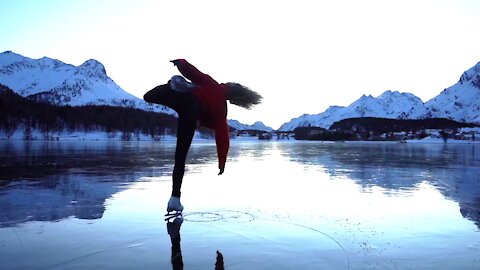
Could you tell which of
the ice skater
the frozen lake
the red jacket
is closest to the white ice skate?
the ice skater

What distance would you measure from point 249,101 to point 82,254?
2760 millimetres

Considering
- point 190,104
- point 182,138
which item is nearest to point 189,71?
point 190,104

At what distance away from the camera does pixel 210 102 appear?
465cm

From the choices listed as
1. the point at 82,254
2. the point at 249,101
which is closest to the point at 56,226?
the point at 82,254

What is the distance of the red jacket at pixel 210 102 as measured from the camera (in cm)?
456

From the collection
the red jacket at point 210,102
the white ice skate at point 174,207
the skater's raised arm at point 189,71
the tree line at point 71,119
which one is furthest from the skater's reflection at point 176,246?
the tree line at point 71,119

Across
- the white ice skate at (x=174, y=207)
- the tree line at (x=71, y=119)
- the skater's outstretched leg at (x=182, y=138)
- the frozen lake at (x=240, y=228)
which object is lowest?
the frozen lake at (x=240, y=228)

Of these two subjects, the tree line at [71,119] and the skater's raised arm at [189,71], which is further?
the tree line at [71,119]

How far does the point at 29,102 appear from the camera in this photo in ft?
454

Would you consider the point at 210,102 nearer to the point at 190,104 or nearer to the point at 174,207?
the point at 190,104

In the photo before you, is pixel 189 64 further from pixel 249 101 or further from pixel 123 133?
pixel 123 133

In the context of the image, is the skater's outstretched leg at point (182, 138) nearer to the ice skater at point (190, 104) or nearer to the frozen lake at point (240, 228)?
the ice skater at point (190, 104)

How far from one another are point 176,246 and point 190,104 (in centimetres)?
174

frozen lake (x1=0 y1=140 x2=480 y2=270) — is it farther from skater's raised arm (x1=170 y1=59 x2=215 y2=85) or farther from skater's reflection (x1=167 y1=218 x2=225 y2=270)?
skater's raised arm (x1=170 y1=59 x2=215 y2=85)
